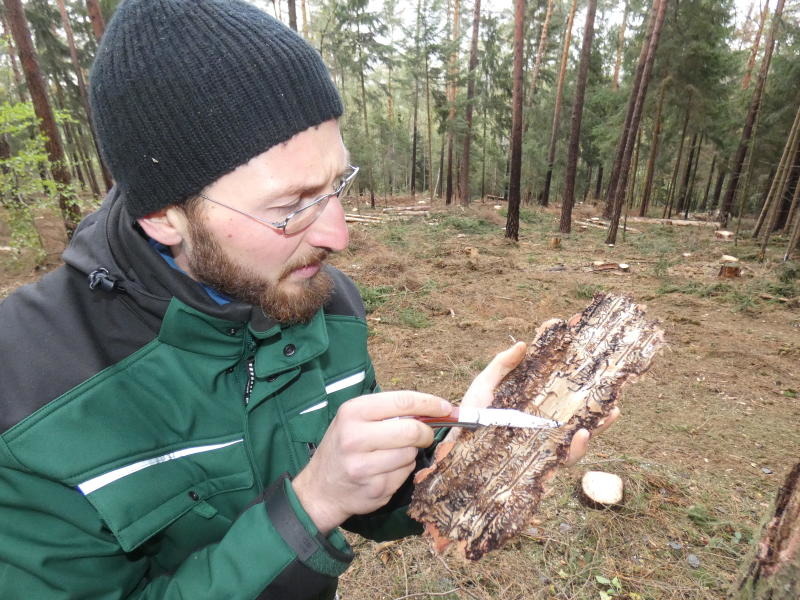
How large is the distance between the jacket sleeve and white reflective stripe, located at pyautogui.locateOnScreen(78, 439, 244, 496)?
0.18 ft

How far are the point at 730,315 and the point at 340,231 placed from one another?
7.66 m

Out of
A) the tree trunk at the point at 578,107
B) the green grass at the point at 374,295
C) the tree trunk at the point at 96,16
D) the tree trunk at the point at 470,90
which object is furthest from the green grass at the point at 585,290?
the tree trunk at the point at 96,16

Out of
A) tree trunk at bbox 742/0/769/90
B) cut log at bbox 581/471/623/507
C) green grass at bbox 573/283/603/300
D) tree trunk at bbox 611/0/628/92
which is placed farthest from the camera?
tree trunk at bbox 611/0/628/92

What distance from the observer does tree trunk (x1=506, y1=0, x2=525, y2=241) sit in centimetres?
1033

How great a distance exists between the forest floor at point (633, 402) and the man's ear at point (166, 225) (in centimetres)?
240

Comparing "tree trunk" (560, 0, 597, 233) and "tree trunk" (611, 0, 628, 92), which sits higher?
"tree trunk" (611, 0, 628, 92)

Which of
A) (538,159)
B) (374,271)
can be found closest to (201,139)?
(374,271)

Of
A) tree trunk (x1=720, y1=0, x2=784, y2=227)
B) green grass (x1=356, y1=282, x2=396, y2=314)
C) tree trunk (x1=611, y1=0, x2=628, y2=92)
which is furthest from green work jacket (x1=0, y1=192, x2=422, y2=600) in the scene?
tree trunk (x1=611, y1=0, x2=628, y2=92)

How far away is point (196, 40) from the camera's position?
3.77ft

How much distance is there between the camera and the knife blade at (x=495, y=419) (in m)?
1.39

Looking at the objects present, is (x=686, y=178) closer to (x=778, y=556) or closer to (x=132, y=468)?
(x=778, y=556)

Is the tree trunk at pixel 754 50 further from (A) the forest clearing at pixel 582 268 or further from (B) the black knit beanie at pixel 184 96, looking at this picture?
(B) the black knit beanie at pixel 184 96

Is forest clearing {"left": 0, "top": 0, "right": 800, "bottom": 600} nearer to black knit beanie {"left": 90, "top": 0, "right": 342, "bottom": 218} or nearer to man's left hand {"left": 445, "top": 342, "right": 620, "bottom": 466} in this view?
black knit beanie {"left": 90, "top": 0, "right": 342, "bottom": 218}

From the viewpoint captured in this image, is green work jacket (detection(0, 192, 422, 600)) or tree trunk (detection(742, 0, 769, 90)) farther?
tree trunk (detection(742, 0, 769, 90))
